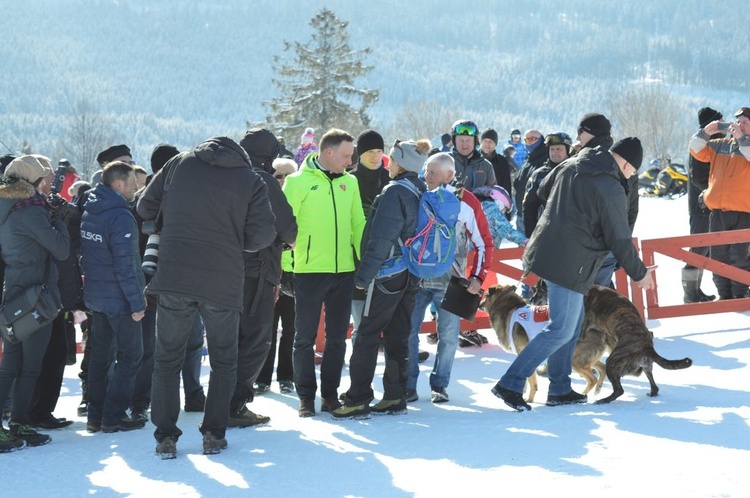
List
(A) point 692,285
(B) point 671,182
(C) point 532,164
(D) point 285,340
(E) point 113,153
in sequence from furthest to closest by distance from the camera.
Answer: (B) point 671,182, (A) point 692,285, (C) point 532,164, (D) point 285,340, (E) point 113,153

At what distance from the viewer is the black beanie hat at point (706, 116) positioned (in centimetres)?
1046

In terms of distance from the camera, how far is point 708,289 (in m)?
12.2

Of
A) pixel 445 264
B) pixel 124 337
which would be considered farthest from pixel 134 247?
pixel 445 264

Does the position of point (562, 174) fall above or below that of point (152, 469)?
above

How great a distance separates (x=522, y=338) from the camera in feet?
23.6

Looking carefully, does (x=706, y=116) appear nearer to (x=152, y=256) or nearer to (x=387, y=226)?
(x=387, y=226)

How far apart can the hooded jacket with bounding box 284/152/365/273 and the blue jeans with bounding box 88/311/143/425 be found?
49.6 inches

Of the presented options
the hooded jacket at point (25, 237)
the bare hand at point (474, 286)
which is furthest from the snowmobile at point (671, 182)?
the hooded jacket at point (25, 237)

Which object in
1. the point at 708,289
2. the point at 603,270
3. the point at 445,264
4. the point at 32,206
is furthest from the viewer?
the point at 708,289

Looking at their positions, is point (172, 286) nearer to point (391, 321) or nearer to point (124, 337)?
point (124, 337)

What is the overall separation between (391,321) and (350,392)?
23.3 inches

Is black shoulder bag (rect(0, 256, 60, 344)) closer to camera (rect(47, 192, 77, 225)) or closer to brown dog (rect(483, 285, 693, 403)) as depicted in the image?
camera (rect(47, 192, 77, 225))

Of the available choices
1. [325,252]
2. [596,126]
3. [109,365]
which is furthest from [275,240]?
[596,126]

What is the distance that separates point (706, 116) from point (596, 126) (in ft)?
15.0
